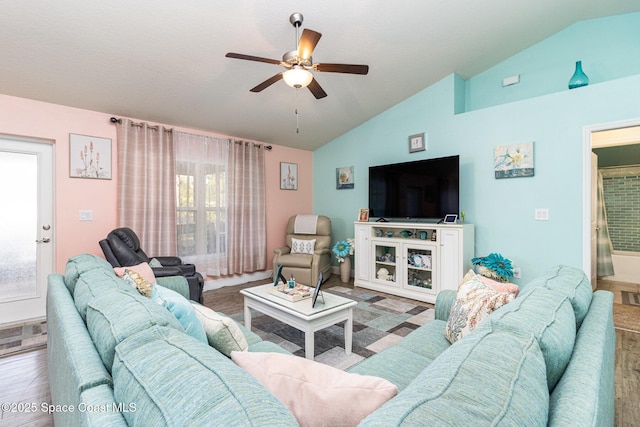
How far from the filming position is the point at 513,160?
339 centimetres

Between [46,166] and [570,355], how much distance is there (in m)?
4.51

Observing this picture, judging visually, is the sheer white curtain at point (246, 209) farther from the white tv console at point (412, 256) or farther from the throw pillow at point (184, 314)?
the throw pillow at point (184, 314)

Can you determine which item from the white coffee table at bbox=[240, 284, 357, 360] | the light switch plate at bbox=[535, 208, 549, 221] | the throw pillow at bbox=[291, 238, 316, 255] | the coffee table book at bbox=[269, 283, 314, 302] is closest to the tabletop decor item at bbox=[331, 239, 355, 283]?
the throw pillow at bbox=[291, 238, 316, 255]

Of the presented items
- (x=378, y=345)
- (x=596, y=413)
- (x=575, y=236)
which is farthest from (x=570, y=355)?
(x=575, y=236)

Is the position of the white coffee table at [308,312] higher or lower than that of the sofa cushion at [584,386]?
lower

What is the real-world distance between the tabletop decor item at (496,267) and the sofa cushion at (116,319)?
3.29 m

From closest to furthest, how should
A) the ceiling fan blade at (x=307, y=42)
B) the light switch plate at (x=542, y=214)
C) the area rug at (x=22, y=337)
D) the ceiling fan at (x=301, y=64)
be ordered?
the ceiling fan blade at (x=307, y=42) < the ceiling fan at (x=301, y=64) < the area rug at (x=22, y=337) < the light switch plate at (x=542, y=214)

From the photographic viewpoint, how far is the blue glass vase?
306cm

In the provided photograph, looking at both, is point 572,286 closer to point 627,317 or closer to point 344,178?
point 627,317

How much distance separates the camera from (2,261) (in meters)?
3.05

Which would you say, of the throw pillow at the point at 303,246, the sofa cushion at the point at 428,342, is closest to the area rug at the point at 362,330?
the sofa cushion at the point at 428,342

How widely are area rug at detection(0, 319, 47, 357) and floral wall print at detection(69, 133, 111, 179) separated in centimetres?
158

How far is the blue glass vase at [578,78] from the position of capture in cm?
306

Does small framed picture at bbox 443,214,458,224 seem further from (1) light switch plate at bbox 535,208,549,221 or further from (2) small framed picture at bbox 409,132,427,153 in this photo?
(2) small framed picture at bbox 409,132,427,153
